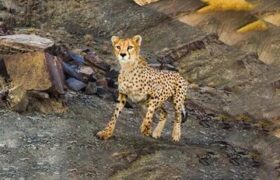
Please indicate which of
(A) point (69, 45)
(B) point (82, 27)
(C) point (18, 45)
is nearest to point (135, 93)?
(C) point (18, 45)

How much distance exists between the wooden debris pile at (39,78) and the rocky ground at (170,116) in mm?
371

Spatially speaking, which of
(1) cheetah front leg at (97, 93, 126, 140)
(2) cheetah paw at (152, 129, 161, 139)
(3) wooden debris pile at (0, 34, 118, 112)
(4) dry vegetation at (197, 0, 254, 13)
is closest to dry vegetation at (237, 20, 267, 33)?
(4) dry vegetation at (197, 0, 254, 13)

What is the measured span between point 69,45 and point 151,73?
9719 mm

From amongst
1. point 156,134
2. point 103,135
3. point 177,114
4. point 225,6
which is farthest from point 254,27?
point 103,135

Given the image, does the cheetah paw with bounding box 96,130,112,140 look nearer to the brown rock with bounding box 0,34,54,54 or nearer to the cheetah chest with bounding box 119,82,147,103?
the cheetah chest with bounding box 119,82,147,103

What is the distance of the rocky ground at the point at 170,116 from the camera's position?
1399 centimetres

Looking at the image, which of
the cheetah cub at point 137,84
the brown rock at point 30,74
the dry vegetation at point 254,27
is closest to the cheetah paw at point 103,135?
the cheetah cub at point 137,84

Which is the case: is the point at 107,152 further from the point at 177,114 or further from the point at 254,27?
the point at 254,27

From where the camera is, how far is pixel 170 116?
63.7ft

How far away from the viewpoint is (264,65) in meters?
25.0

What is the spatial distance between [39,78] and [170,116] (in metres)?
4.44

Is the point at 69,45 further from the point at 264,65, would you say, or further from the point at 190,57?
the point at 264,65

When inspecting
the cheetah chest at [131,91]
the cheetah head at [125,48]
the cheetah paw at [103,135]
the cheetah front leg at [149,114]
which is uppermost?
the cheetah head at [125,48]

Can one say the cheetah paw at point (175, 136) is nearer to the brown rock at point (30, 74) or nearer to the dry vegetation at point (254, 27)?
the brown rock at point (30, 74)
